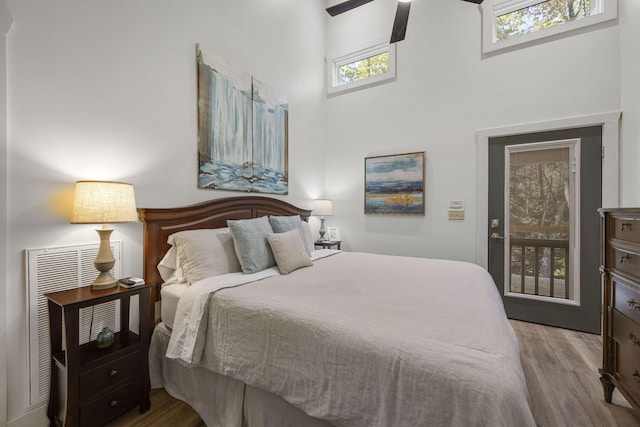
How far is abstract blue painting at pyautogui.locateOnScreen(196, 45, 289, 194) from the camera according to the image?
246 cm

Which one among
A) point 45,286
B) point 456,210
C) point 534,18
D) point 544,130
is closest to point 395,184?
point 456,210

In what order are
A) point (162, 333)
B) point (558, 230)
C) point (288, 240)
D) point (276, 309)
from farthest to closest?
point (558, 230) < point (288, 240) < point (162, 333) < point (276, 309)

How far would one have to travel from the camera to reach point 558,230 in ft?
9.34

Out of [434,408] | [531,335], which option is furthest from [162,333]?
[531,335]

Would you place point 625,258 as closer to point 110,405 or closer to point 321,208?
point 321,208

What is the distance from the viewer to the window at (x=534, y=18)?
8.81 ft

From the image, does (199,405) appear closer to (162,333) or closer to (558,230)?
(162,333)

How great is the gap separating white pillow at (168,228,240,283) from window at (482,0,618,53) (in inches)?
140

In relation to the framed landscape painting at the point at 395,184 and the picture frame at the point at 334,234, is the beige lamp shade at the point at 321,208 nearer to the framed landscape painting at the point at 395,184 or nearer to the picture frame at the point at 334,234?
the picture frame at the point at 334,234

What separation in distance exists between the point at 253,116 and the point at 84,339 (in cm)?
235

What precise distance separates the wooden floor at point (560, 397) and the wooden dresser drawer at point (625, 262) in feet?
2.89

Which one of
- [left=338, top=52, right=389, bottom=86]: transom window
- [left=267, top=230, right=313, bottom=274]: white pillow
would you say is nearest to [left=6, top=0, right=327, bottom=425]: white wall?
[left=267, top=230, right=313, bottom=274]: white pillow

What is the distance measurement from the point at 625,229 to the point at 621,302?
1.44 feet

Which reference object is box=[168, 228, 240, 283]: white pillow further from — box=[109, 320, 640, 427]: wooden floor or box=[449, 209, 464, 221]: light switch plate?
box=[449, 209, 464, 221]: light switch plate
